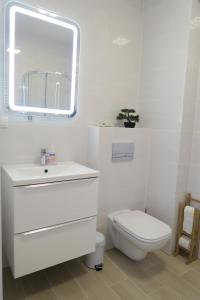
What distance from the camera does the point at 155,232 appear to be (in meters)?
1.58

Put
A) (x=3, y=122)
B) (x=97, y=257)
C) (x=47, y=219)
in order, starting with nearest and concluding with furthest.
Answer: (x=47, y=219)
(x=3, y=122)
(x=97, y=257)

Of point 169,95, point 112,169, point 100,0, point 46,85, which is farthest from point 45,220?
point 100,0

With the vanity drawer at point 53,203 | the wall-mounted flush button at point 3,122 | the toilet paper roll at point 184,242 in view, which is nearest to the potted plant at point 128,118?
the vanity drawer at point 53,203

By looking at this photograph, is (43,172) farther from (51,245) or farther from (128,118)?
(128,118)

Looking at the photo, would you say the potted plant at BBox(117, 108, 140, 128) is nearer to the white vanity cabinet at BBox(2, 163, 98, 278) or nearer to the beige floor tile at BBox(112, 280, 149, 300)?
the white vanity cabinet at BBox(2, 163, 98, 278)

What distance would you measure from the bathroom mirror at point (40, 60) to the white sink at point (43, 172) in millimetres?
428

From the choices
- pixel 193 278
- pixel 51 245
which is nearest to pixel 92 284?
pixel 51 245

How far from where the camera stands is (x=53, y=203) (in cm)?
134

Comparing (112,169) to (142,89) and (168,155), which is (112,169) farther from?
(142,89)

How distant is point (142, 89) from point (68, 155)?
104 centimetres

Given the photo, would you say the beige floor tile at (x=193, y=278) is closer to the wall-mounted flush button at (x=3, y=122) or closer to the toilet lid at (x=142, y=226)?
the toilet lid at (x=142, y=226)

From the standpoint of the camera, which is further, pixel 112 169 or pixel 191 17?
pixel 112 169

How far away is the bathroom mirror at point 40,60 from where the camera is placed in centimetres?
152

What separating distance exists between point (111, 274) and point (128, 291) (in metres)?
0.20
